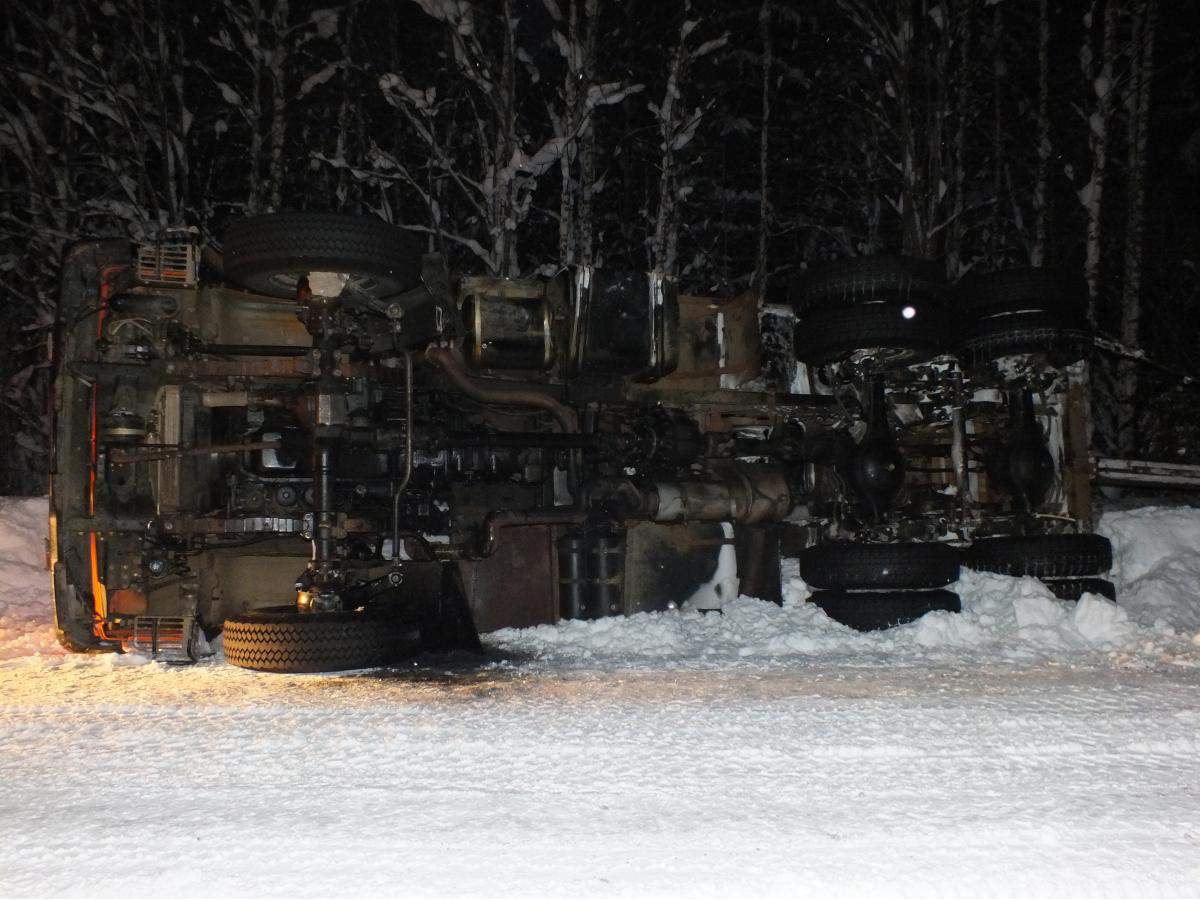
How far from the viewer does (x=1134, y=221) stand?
13.7 metres

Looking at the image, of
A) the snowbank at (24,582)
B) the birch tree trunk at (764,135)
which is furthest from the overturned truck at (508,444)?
the birch tree trunk at (764,135)

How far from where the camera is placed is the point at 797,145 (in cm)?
1725

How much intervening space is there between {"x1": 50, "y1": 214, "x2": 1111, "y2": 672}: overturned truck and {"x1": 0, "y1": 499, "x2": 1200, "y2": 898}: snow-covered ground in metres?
0.62

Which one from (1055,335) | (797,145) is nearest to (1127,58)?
(797,145)

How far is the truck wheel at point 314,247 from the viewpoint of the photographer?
4.17m

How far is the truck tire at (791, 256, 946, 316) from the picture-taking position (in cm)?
577

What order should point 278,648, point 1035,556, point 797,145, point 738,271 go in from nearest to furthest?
point 278,648, point 1035,556, point 797,145, point 738,271

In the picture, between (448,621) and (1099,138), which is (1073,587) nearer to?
(448,621)

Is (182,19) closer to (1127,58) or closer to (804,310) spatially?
(804,310)

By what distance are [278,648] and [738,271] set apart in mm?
15739

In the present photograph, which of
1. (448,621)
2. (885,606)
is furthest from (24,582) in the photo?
(885,606)

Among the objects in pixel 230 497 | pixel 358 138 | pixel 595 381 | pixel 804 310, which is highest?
pixel 358 138

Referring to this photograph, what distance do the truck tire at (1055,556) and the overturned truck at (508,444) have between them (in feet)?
0.07

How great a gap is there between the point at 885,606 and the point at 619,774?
316cm
